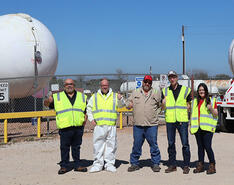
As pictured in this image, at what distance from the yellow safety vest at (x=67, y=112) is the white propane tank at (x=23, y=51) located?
8217mm

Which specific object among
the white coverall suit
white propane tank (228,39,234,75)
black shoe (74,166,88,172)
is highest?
white propane tank (228,39,234,75)

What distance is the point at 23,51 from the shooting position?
1430 centimetres

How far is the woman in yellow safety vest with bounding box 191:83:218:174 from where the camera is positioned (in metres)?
6.32

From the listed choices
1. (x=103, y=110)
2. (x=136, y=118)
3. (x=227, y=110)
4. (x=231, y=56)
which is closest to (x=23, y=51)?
(x=227, y=110)

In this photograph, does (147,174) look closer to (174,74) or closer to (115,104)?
(115,104)

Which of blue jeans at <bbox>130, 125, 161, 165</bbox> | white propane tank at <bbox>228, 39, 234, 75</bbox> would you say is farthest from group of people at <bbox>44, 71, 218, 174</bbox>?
white propane tank at <bbox>228, 39, 234, 75</bbox>

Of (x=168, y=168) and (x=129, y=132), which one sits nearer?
(x=168, y=168)

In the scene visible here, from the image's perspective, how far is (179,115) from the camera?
6.50 metres

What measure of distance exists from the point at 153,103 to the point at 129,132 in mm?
6075

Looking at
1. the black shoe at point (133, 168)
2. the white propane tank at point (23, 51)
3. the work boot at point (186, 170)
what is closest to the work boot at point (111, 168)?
the black shoe at point (133, 168)

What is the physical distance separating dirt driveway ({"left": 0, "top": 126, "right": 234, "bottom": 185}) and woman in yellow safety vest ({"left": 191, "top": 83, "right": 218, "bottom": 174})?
0.41 metres

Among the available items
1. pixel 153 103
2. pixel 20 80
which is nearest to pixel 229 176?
pixel 153 103

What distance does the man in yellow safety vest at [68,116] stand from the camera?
6.48 m

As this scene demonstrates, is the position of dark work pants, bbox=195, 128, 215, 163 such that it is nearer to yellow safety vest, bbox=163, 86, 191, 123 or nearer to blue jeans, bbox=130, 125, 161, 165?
yellow safety vest, bbox=163, 86, 191, 123
